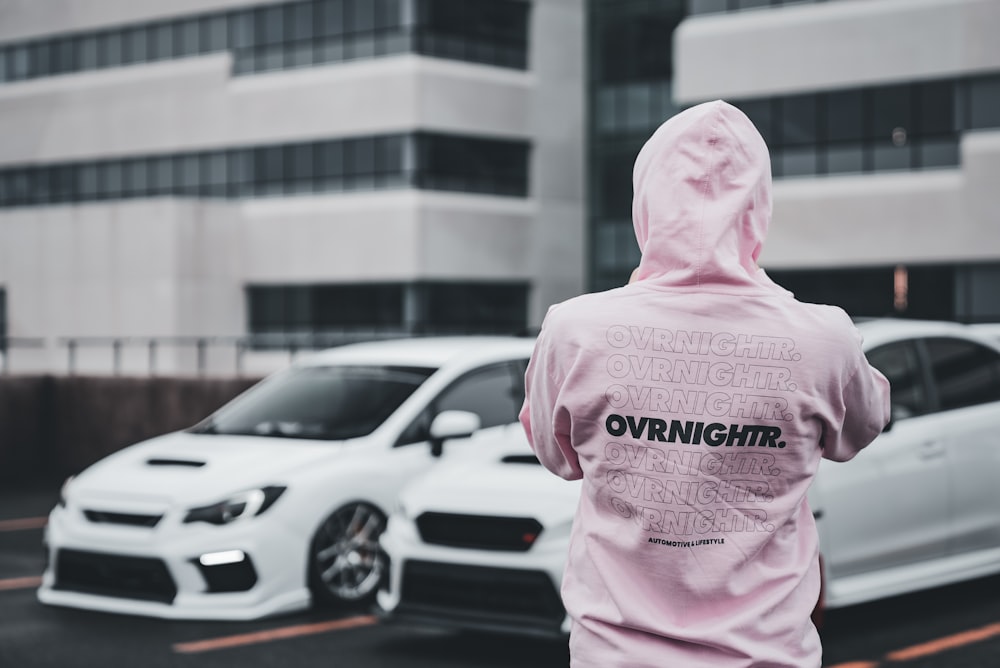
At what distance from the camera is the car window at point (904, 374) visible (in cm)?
744

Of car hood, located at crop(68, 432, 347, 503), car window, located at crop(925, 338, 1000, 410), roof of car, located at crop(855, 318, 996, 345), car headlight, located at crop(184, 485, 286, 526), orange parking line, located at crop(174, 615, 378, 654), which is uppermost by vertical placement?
roof of car, located at crop(855, 318, 996, 345)

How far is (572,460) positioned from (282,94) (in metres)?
38.3

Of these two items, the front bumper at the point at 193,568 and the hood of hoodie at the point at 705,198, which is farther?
the front bumper at the point at 193,568

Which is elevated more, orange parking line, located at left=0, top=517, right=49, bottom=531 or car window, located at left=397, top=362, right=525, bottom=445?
car window, located at left=397, top=362, right=525, bottom=445

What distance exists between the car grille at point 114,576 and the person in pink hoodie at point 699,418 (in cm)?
562

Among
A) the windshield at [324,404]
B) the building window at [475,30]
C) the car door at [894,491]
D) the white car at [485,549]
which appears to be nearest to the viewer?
the white car at [485,549]

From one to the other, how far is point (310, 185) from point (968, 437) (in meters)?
33.4

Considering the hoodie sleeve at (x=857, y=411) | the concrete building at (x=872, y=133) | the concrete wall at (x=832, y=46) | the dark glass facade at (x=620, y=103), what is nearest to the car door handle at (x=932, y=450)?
the hoodie sleeve at (x=857, y=411)

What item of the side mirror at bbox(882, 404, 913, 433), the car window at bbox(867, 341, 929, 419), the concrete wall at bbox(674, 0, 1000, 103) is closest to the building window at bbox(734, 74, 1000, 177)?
the concrete wall at bbox(674, 0, 1000, 103)

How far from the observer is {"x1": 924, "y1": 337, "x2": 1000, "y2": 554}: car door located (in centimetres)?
746

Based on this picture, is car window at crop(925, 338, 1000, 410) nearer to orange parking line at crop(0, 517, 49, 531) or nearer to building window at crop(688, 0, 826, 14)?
orange parking line at crop(0, 517, 49, 531)

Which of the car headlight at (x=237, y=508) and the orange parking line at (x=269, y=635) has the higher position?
the car headlight at (x=237, y=508)

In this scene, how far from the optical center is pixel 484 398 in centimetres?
872

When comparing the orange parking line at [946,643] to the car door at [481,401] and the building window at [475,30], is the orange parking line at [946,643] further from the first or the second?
the building window at [475,30]
